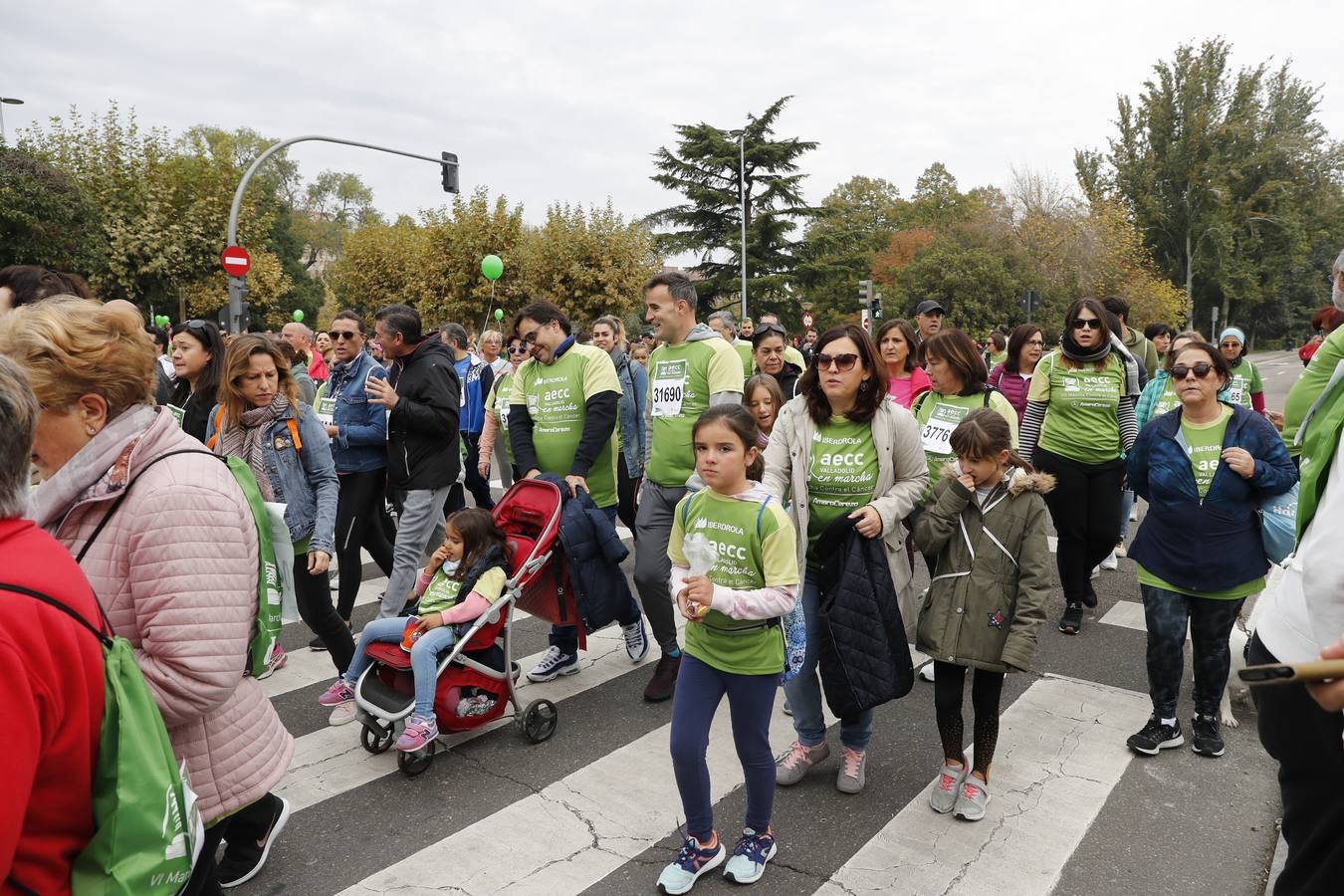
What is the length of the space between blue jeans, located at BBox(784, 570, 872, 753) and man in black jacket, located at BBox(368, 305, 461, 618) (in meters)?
2.53

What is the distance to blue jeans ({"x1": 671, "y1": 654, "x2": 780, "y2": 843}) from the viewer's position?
3000 millimetres

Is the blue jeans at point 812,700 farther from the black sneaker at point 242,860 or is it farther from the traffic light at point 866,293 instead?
the traffic light at point 866,293

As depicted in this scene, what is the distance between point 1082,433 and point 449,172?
16.6m

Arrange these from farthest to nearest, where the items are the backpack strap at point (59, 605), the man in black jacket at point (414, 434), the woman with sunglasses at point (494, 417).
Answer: the woman with sunglasses at point (494, 417) < the man in black jacket at point (414, 434) < the backpack strap at point (59, 605)

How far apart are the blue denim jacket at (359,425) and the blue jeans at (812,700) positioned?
2.91m

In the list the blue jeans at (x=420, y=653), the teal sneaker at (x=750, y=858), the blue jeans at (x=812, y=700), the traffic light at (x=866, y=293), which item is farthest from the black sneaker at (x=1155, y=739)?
the traffic light at (x=866, y=293)

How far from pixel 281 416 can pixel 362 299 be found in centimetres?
4121

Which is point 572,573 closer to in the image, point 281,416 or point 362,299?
point 281,416

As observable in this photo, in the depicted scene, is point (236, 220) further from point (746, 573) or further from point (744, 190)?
point (744, 190)

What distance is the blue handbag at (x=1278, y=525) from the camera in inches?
153

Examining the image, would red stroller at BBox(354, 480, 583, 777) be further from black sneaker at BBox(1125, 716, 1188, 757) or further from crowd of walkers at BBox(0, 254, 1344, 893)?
black sneaker at BBox(1125, 716, 1188, 757)

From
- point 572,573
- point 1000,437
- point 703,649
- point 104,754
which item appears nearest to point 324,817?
point 572,573

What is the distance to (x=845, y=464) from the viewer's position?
12.0 ft

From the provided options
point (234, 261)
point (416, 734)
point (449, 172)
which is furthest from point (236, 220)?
point (416, 734)
